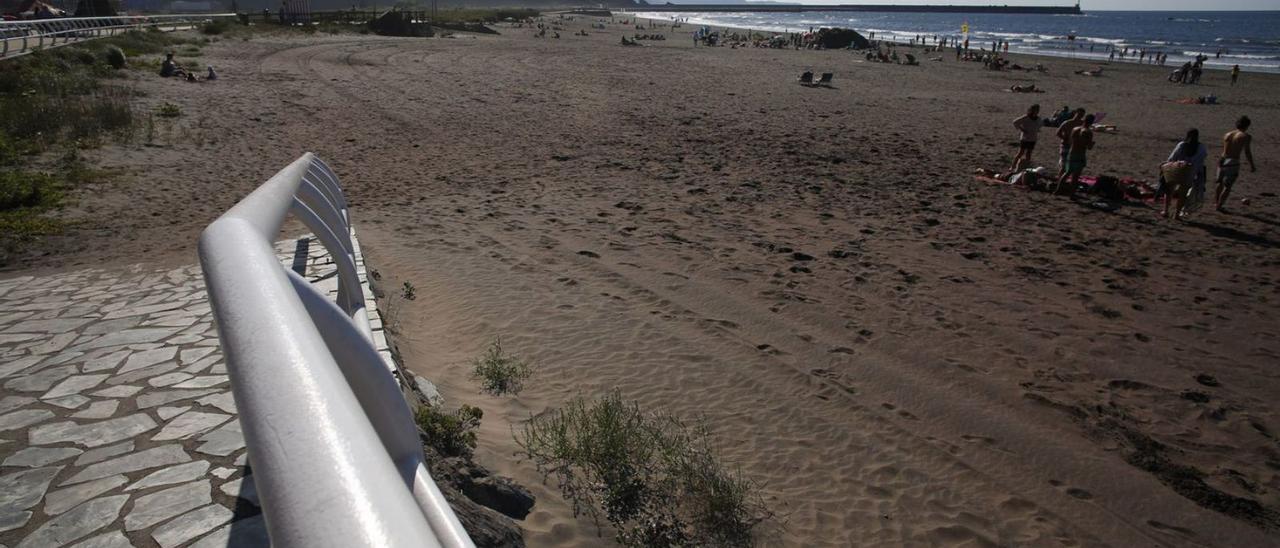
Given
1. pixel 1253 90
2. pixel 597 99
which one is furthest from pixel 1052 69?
pixel 597 99

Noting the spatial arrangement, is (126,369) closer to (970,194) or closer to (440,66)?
(970,194)

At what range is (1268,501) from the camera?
14.4 ft

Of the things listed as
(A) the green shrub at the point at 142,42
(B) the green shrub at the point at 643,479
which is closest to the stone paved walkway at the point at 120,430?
(B) the green shrub at the point at 643,479

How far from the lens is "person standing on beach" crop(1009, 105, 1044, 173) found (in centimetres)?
1189

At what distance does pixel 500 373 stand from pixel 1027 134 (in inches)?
419

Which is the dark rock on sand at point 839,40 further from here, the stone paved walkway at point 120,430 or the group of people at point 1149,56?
the stone paved walkway at point 120,430

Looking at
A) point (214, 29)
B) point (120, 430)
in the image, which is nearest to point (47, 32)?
point (214, 29)

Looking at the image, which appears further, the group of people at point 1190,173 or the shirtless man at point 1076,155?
the shirtless man at point 1076,155

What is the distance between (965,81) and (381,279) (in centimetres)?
2727

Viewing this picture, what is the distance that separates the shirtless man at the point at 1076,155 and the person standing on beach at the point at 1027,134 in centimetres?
78

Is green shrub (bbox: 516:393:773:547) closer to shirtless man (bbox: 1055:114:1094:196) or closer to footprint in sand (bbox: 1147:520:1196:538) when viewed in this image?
footprint in sand (bbox: 1147:520:1196:538)

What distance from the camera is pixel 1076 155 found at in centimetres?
1088

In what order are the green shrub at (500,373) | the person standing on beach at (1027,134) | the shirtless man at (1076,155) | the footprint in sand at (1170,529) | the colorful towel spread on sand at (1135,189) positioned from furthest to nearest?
the person standing on beach at (1027,134) → the colorful towel spread on sand at (1135,189) → the shirtless man at (1076,155) → the green shrub at (500,373) → the footprint in sand at (1170,529)

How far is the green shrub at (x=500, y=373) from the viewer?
5.10 metres
